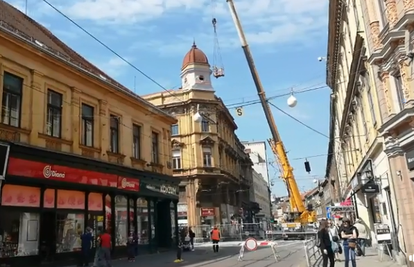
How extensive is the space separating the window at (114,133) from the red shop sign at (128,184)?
1635 mm

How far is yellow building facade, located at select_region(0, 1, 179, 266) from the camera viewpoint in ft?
53.1

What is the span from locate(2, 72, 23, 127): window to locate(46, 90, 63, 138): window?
5.18 ft

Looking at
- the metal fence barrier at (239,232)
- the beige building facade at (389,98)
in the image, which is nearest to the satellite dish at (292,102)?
the beige building facade at (389,98)

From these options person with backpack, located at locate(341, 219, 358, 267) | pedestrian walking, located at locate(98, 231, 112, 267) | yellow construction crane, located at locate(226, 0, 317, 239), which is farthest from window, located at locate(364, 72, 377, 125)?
pedestrian walking, located at locate(98, 231, 112, 267)

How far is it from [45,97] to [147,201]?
997 centimetres

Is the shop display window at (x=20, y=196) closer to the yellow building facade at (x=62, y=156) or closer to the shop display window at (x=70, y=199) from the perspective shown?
the yellow building facade at (x=62, y=156)

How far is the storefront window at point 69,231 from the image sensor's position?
18.1 meters

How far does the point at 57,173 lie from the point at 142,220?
8.32m

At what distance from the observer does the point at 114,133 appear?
2312cm

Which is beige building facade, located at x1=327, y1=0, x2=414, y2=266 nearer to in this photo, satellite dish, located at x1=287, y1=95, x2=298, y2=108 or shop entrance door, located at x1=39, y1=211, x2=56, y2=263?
satellite dish, located at x1=287, y1=95, x2=298, y2=108

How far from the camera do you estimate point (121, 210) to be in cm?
2283

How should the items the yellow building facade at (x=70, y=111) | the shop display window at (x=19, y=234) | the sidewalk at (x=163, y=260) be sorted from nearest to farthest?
the shop display window at (x=19, y=234) < the yellow building facade at (x=70, y=111) < the sidewalk at (x=163, y=260)

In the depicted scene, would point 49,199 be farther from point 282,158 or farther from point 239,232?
point 239,232

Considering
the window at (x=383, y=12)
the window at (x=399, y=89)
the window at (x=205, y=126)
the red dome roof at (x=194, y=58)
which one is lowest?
the window at (x=399, y=89)
